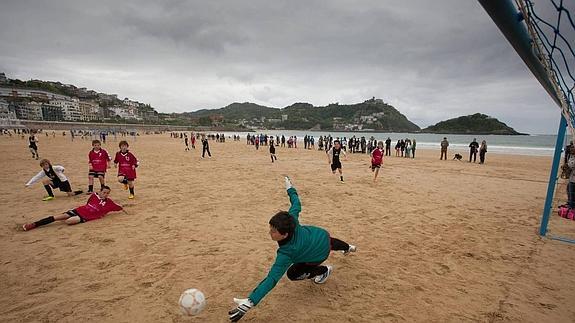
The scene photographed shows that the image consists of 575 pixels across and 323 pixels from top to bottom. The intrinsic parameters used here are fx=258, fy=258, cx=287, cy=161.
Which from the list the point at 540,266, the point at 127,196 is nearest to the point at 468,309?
the point at 540,266

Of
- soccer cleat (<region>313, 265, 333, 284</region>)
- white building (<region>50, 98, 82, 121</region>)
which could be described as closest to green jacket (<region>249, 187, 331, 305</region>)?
soccer cleat (<region>313, 265, 333, 284</region>)

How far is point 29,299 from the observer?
11.0ft

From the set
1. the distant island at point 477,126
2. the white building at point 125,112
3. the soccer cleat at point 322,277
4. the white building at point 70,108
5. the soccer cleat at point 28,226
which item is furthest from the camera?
the white building at point 125,112

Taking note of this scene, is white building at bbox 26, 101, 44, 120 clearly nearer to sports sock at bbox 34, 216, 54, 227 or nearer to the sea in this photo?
the sea

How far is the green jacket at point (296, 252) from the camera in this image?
271 cm

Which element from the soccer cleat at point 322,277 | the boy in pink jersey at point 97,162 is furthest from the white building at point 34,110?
the soccer cleat at point 322,277

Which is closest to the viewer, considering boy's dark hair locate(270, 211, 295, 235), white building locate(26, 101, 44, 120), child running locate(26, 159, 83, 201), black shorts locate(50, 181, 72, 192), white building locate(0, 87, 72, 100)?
boy's dark hair locate(270, 211, 295, 235)

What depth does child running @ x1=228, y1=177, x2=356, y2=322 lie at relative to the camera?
8.78 ft

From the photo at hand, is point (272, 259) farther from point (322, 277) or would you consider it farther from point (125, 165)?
point (125, 165)

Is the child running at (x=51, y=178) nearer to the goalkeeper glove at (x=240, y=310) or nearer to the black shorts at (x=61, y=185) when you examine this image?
the black shorts at (x=61, y=185)

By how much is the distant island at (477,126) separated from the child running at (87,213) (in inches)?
5971

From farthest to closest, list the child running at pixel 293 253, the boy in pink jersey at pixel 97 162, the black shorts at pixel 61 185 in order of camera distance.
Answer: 1. the boy in pink jersey at pixel 97 162
2. the black shorts at pixel 61 185
3. the child running at pixel 293 253

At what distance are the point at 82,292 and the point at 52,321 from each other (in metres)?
0.57

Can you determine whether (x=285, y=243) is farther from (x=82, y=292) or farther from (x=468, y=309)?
(x=82, y=292)
